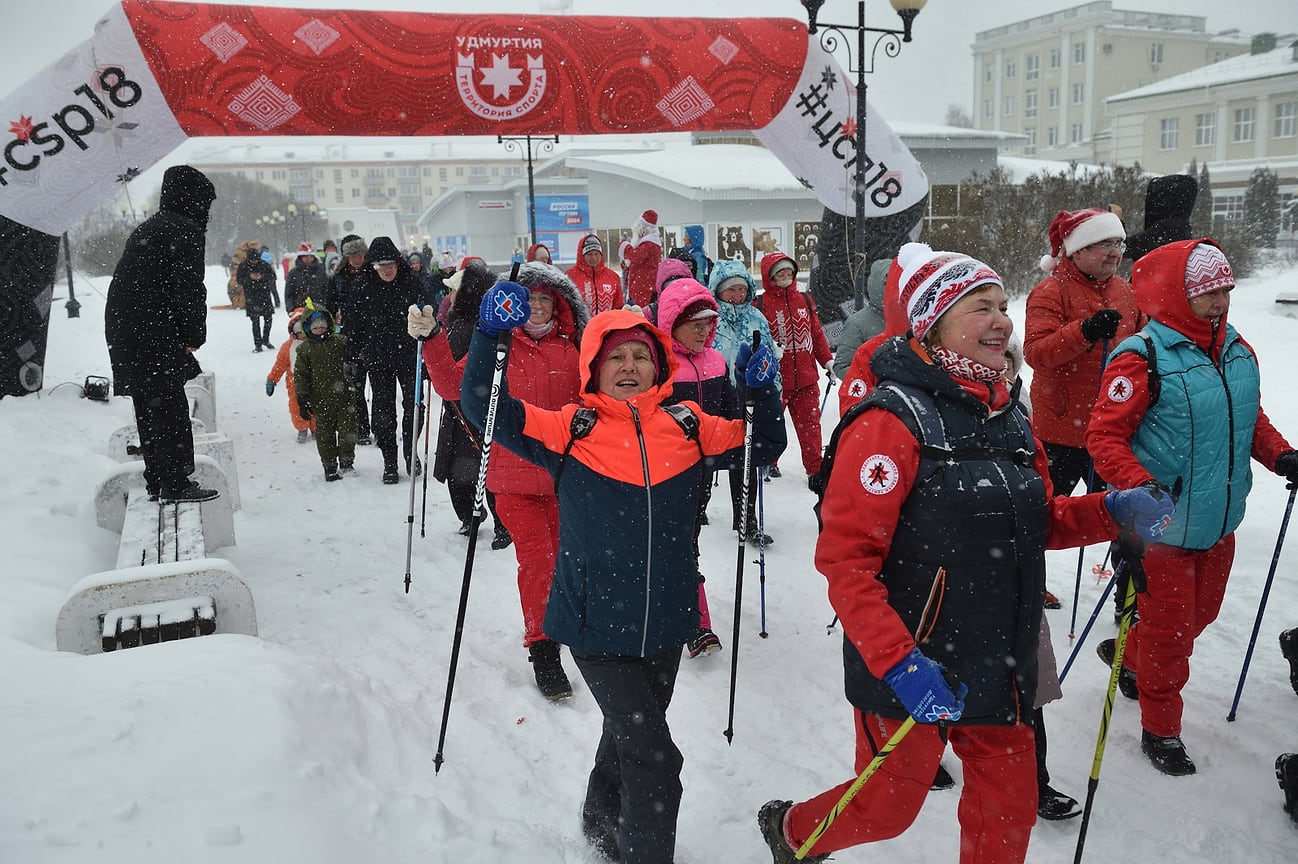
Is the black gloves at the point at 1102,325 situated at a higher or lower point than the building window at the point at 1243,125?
lower

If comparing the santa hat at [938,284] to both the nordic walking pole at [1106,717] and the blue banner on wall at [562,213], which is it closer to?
the nordic walking pole at [1106,717]

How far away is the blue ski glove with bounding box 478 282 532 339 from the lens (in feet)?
9.66

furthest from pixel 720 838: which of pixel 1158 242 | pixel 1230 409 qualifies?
pixel 1158 242

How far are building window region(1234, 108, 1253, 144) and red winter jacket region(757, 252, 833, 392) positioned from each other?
41.9 m

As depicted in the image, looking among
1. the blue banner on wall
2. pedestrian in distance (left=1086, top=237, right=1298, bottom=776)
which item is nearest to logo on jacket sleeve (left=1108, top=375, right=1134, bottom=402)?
pedestrian in distance (left=1086, top=237, right=1298, bottom=776)

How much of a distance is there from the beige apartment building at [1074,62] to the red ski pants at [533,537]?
62444 mm

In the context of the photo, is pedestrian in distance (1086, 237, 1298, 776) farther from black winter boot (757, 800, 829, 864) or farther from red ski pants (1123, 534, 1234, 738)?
black winter boot (757, 800, 829, 864)

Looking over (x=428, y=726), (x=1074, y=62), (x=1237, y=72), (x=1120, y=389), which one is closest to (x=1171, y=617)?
(x=1120, y=389)

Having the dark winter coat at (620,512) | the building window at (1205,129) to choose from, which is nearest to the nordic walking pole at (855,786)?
the dark winter coat at (620,512)

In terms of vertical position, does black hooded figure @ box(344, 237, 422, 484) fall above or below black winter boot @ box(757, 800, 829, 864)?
above

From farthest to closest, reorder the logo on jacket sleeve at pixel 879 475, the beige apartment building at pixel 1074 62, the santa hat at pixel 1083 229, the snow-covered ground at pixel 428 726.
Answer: the beige apartment building at pixel 1074 62 < the santa hat at pixel 1083 229 < the snow-covered ground at pixel 428 726 < the logo on jacket sleeve at pixel 879 475

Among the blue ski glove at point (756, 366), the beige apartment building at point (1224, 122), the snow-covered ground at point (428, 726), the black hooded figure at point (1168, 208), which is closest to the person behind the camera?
the snow-covered ground at point (428, 726)

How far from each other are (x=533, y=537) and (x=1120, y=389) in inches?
101

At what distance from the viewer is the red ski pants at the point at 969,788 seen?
2395mm
